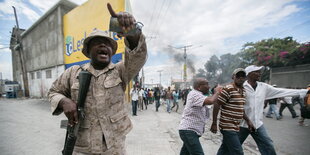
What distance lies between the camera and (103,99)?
1205 millimetres

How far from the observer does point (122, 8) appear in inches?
362

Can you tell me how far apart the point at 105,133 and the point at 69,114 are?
306 millimetres

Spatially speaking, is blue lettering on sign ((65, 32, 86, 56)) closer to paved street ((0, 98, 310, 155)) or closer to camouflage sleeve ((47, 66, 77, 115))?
paved street ((0, 98, 310, 155))

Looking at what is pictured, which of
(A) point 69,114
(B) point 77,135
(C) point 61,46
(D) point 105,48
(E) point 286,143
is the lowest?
(E) point 286,143

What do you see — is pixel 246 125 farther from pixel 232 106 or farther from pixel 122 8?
pixel 122 8

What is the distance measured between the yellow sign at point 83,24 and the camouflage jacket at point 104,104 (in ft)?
26.9

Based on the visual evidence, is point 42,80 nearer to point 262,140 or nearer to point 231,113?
point 231,113

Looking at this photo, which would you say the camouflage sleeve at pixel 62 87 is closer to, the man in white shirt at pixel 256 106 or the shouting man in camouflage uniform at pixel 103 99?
the shouting man in camouflage uniform at pixel 103 99

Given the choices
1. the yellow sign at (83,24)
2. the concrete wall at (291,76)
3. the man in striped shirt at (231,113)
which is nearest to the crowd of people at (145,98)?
the yellow sign at (83,24)

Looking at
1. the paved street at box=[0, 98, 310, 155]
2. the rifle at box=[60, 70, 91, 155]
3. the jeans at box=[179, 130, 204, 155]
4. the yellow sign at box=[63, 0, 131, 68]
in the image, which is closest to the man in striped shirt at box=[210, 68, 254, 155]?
the jeans at box=[179, 130, 204, 155]

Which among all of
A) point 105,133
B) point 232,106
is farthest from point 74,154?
point 232,106

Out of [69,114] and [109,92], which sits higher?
[109,92]

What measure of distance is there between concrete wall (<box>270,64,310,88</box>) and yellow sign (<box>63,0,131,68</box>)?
53.2ft

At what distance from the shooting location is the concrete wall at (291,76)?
44.3 feet
